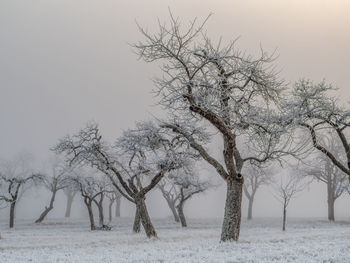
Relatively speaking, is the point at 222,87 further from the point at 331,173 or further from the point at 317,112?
the point at 331,173

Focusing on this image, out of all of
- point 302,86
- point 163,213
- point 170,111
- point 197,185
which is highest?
point 302,86

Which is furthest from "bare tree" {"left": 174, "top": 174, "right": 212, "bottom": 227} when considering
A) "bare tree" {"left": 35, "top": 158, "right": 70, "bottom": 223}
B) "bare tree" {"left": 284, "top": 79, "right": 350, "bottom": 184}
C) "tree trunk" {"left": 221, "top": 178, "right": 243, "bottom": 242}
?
"bare tree" {"left": 284, "top": 79, "right": 350, "bottom": 184}

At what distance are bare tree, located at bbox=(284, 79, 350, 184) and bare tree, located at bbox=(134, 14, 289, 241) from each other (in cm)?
131

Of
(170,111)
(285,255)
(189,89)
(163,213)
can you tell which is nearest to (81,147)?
(170,111)

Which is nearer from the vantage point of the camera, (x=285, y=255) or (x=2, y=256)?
(x=285, y=255)

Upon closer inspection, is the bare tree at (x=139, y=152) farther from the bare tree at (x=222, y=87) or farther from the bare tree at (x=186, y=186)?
the bare tree at (x=186, y=186)

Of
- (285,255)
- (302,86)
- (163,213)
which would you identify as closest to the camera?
(285,255)

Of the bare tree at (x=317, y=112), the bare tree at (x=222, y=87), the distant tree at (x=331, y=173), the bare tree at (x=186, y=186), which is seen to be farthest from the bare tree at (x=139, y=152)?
the distant tree at (x=331, y=173)

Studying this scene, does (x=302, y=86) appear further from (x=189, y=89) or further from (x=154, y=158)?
(x=154, y=158)

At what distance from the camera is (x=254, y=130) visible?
848 inches

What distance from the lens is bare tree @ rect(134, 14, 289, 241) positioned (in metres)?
18.1

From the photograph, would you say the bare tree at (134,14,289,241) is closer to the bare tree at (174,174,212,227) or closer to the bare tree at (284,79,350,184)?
the bare tree at (284,79,350,184)

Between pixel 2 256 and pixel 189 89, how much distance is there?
40.3 ft

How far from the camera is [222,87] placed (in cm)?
1802
